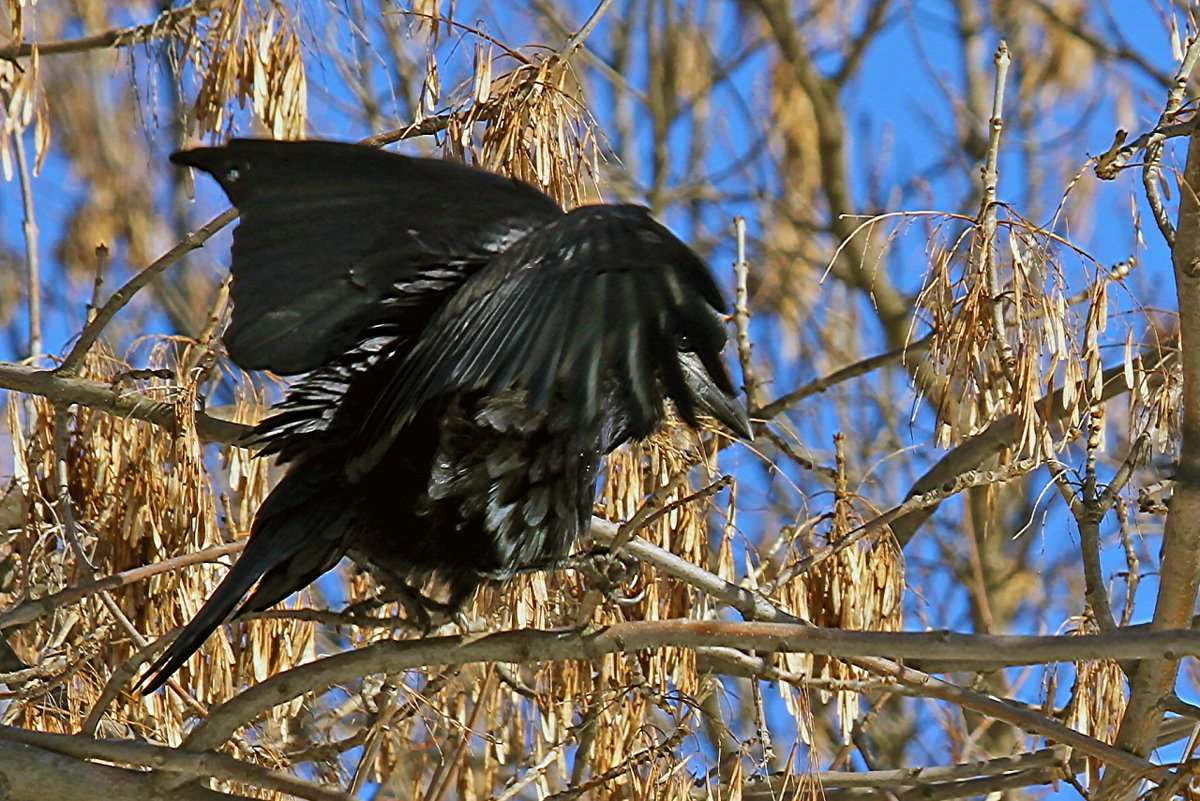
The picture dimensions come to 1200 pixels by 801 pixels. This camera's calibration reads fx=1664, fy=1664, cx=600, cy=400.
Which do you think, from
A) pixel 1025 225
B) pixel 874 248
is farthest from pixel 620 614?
pixel 874 248

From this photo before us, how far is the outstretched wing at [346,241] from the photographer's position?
9.43 feet

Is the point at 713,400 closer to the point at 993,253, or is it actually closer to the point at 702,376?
the point at 702,376

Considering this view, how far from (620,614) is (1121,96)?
5.66 m

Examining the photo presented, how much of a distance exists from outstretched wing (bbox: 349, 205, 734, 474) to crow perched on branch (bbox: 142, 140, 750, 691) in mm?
18

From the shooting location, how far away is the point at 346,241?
2.90 metres

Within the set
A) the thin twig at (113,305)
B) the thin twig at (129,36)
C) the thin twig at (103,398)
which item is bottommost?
the thin twig at (103,398)

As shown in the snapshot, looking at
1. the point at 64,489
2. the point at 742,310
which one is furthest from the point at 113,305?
the point at 742,310

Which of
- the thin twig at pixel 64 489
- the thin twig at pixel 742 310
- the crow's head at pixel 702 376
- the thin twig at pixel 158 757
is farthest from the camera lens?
the thin twig at pixel 742 310

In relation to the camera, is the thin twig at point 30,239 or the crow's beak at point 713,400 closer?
the crow's beak at point 713,400

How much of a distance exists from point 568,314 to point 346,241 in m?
0.55

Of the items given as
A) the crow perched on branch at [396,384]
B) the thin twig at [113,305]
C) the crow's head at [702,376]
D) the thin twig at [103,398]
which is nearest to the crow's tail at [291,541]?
the crow perched on branch at [396,384]

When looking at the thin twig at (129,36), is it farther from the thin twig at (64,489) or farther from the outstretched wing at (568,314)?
the outstretched wing at (568,314)

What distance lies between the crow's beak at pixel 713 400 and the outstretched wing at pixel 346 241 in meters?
0.42

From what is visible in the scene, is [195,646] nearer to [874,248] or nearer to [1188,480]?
[1188,480]
